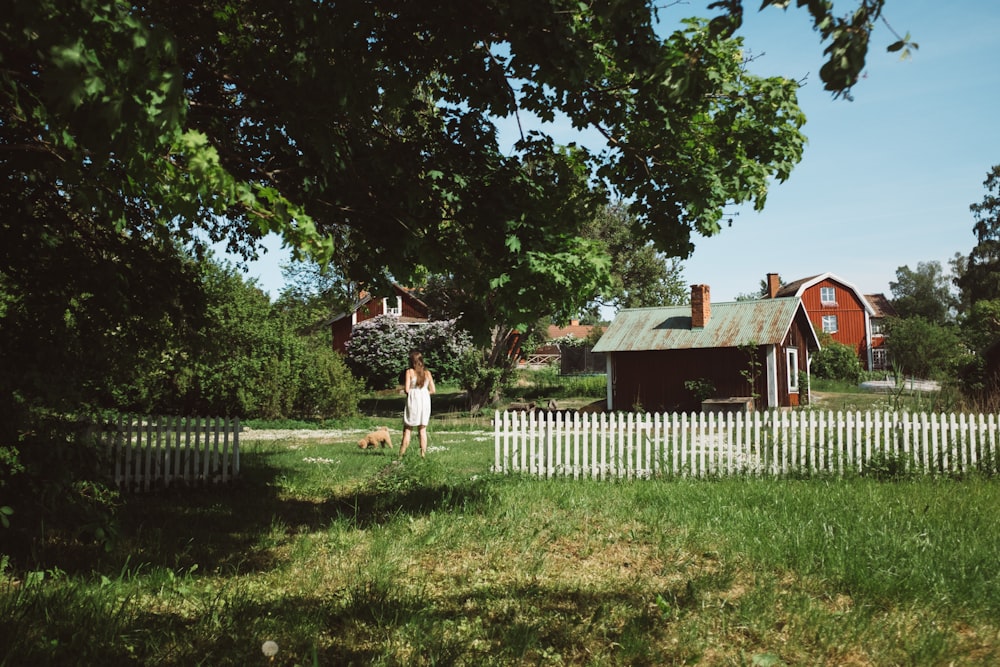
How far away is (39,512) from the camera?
5.28m

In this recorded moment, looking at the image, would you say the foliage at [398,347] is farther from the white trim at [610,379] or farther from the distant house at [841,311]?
the distant house at [841,311]

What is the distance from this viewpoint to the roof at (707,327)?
25.8 metres

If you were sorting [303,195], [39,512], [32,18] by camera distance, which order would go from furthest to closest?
1. [303,195]
2. [39,512]
3. [32,18]

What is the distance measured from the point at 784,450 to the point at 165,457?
9.06 m

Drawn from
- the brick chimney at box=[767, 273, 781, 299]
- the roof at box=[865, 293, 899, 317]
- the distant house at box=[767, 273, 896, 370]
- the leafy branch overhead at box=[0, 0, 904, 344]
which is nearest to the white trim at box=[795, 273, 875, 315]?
the distant house at box=[767, 273, 896, 370]

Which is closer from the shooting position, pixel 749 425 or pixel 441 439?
pixel 749 425

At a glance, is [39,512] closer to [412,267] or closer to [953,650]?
[412,267]

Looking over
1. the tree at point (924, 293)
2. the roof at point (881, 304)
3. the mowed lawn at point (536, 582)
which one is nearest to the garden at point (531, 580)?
the mowed lawn at point (536, 582)

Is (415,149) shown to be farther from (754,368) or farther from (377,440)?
(754,368)

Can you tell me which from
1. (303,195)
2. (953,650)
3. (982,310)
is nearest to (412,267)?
(303,195)

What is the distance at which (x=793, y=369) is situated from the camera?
93.0 ft

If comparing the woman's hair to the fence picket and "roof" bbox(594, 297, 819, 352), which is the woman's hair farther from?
"roof" bbox(594, 297, 819, 352)

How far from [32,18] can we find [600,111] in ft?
18.6

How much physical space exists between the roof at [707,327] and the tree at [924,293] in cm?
6070
